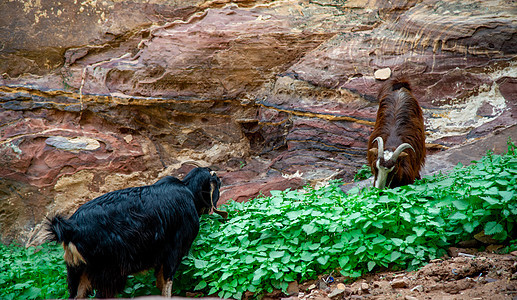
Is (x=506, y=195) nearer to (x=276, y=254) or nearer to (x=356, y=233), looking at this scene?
(x=356, y=233)

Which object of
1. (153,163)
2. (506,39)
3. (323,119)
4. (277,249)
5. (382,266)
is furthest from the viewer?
(153,163)

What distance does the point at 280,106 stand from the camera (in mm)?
8641

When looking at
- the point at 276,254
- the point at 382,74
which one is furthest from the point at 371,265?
the point at 382,74

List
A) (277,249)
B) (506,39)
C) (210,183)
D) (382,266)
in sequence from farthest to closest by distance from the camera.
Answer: (506,39) < (210,183) < (277,249) < (382,266)

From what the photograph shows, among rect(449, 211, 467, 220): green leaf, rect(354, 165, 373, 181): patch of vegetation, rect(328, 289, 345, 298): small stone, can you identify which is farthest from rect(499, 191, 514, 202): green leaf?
rect(354, 165, 373, 181): patch of vegetation

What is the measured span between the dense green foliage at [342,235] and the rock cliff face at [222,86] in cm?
271


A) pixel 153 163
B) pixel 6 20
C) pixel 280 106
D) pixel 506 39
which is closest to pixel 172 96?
pixel 153 163

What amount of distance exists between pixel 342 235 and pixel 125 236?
227cm

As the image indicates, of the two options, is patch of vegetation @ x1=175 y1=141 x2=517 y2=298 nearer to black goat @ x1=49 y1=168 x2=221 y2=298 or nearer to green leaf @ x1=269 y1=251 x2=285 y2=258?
green leaf @ x1=269 y1=251 x2=285 y2=258

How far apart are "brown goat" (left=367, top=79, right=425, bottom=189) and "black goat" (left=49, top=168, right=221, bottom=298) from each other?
2.85m

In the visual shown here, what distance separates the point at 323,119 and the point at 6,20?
7061 mm

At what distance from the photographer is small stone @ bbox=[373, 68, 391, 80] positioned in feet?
26.9

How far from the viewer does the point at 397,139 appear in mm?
6535

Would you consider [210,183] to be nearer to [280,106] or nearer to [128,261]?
[128,261]
